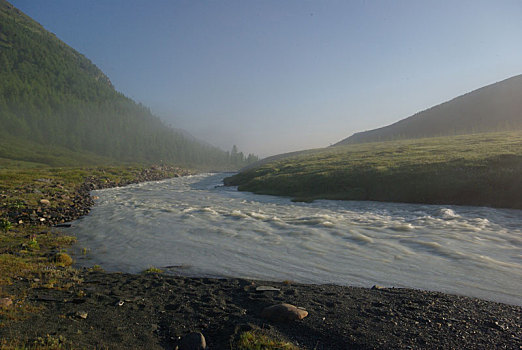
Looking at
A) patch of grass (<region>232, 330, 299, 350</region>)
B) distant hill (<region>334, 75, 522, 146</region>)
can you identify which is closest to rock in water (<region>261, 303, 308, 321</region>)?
patch of grass (<region>232, 330, 299, 350</region>)

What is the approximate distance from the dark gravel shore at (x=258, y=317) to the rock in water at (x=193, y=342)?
21cm

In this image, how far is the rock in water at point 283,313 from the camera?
7.59 meters

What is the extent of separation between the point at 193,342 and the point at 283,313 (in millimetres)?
2472

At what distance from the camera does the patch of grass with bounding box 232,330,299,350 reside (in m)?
6.12

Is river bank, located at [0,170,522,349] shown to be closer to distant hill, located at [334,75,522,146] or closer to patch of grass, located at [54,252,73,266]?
patch of grass, located at [54,252,73,266]

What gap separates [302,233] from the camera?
65.0ft

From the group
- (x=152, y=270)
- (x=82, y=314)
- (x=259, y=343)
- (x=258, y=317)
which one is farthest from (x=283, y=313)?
(x=152, y=270)

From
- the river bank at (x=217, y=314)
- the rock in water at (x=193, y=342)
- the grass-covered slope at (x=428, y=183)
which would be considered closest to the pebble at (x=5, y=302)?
the river bank at (x=217, y=314)

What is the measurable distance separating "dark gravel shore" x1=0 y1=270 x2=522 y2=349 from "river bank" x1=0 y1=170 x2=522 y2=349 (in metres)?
0.03

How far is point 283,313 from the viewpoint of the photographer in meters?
7.72

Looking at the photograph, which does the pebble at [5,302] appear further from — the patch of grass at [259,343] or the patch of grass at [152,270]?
the patch of grass at [259,343]

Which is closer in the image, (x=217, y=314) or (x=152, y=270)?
(x=217, y=314)

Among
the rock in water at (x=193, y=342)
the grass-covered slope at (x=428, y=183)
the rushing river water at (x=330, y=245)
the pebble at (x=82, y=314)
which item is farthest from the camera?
the grass-covered slope at (x=428, y=183)

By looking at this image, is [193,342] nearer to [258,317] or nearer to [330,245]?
[258,317]
